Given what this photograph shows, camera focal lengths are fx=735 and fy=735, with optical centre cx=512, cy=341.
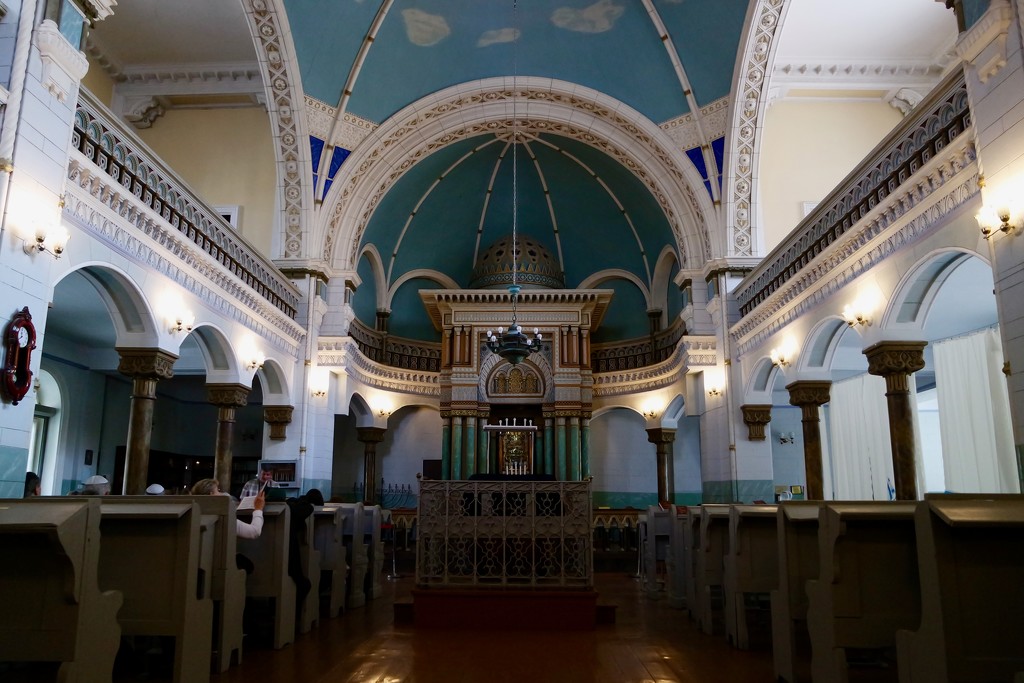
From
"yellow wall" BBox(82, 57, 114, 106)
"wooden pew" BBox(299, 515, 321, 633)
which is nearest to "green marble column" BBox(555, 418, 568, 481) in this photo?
"wooden pew" BBox(299, 515, 321, 633)

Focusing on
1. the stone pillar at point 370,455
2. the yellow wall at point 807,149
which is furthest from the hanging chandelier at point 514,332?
the yellow wall at point 807,149

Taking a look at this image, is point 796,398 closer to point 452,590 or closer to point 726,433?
point 726,433

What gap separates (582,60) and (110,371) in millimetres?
10235

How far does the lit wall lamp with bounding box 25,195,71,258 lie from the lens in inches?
225

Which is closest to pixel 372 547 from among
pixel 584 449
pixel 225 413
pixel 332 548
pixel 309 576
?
pixel 332 548

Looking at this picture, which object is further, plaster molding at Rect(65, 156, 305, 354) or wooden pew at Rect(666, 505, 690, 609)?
wooden pew at Rect(666, 505, 690, 609)

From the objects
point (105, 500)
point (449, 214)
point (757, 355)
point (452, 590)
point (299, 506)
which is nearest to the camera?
point (105, 500)

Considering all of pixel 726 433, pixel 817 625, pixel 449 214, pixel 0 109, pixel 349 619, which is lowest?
pixel 349 619

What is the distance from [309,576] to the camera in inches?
253

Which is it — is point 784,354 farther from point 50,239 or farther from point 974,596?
point 50,239

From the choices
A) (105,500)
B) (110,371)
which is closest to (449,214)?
(110,371)

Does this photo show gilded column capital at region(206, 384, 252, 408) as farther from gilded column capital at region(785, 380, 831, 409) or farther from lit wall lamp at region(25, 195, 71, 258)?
gilded column capital at region(785, 380, 831, 409)

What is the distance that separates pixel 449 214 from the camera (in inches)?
683

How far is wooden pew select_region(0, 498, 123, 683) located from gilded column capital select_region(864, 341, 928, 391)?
7.37 m
